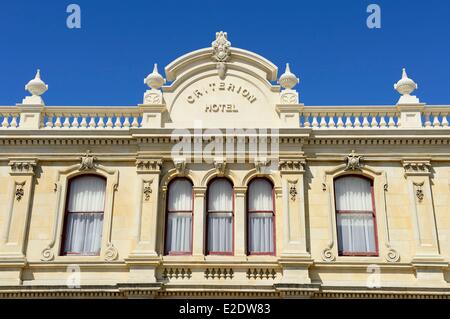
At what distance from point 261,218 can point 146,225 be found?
133 inches

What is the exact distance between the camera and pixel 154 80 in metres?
18.6

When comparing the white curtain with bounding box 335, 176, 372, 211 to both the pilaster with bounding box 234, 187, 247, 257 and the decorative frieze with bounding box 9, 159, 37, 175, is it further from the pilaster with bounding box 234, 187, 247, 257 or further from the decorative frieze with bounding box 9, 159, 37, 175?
the decorative frieze with bounding box 9, 159, 37, 175

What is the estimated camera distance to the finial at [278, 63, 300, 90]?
18.6 metres

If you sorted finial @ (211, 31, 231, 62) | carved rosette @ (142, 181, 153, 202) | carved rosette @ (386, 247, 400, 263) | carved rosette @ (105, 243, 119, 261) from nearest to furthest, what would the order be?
carved rosette @ (386, 247, 400, 263) < carved rosette @ (105, 243, 119, 261) < carved rosette @ (142, 181, 153, 202) < finial @ (211, 31, 231, 62)

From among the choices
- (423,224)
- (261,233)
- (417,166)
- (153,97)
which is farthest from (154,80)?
(423,224)

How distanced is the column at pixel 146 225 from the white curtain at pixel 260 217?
278 cm

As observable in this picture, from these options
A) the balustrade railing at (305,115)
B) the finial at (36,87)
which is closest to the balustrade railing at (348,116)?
the balustrade railing at (305,115)

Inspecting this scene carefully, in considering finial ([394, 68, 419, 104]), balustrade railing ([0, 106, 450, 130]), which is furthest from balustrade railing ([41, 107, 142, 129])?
finial ([394, 68, 419, 104])

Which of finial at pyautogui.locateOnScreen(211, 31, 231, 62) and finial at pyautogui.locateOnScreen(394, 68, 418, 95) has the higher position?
finial at pyautogui.locateOnScreen(211, 31, 231, 62)

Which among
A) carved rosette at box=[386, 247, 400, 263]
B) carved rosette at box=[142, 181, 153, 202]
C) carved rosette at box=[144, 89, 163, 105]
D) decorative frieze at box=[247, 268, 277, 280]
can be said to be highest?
carved rosette at box=[144, 89, 163, 105]

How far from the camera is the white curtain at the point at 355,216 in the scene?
1709 cm

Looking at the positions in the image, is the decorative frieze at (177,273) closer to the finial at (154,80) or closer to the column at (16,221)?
the column at (16,221)

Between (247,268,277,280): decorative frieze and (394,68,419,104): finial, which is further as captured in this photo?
(394,68,419,104): finial
